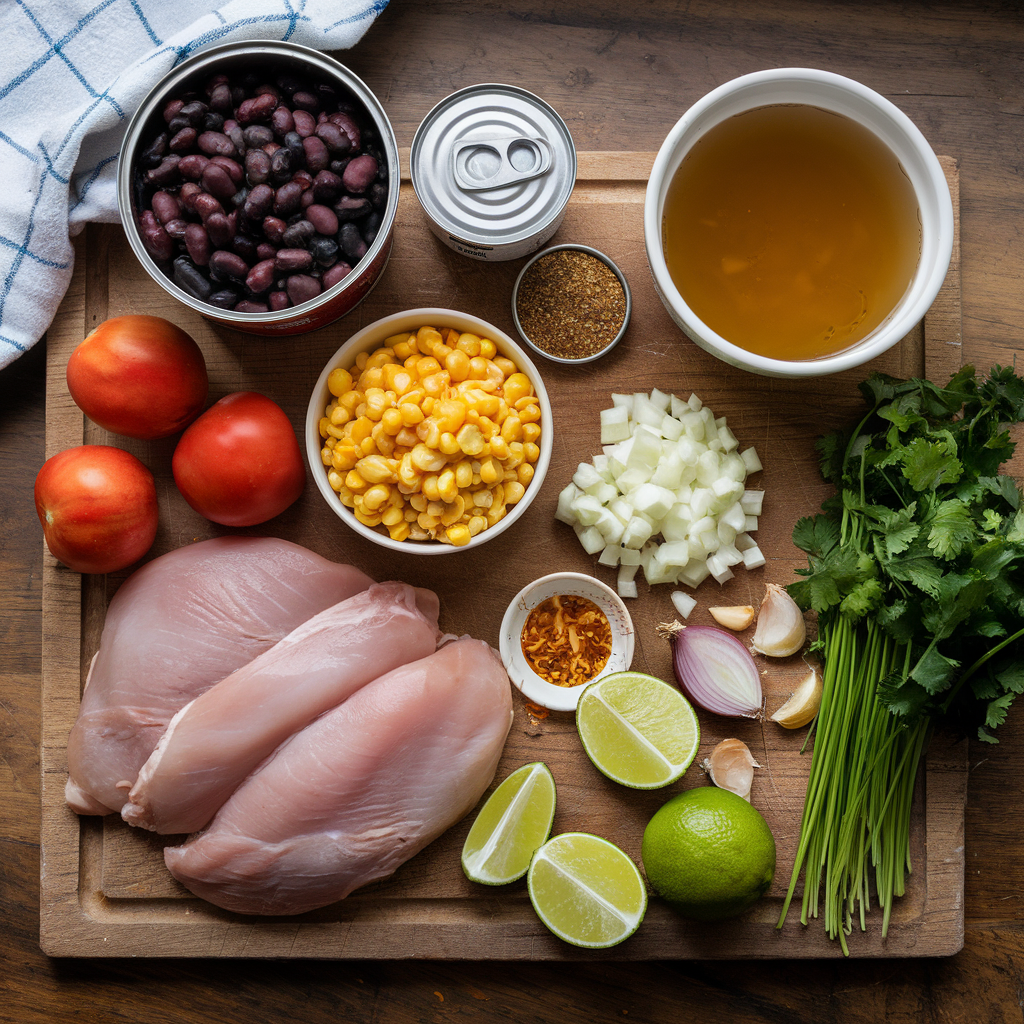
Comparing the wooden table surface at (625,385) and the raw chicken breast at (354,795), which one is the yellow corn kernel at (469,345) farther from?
the raw chicken breast at (354,795)

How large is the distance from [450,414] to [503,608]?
526mm

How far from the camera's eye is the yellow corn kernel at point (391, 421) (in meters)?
1.51

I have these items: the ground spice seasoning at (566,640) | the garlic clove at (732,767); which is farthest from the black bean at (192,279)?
the garlic clove at (732,767)

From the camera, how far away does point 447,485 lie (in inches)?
59.6

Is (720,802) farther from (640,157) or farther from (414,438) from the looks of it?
(640,157)

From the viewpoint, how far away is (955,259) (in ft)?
5.92

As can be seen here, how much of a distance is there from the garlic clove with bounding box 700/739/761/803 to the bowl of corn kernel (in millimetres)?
746

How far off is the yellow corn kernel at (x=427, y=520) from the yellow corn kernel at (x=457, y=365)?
0.99 ft

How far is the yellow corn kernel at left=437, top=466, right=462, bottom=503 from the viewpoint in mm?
1516

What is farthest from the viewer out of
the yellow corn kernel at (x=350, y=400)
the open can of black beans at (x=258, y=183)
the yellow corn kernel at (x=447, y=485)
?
the yellow corn kernel at (x=350, y=400)

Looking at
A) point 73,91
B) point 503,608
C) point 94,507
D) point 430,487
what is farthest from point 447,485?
point 73,91

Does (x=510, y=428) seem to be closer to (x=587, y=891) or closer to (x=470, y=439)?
(x=470, y=439)

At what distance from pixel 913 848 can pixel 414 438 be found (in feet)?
4.95

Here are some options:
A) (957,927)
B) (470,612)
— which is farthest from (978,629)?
(470,612)
